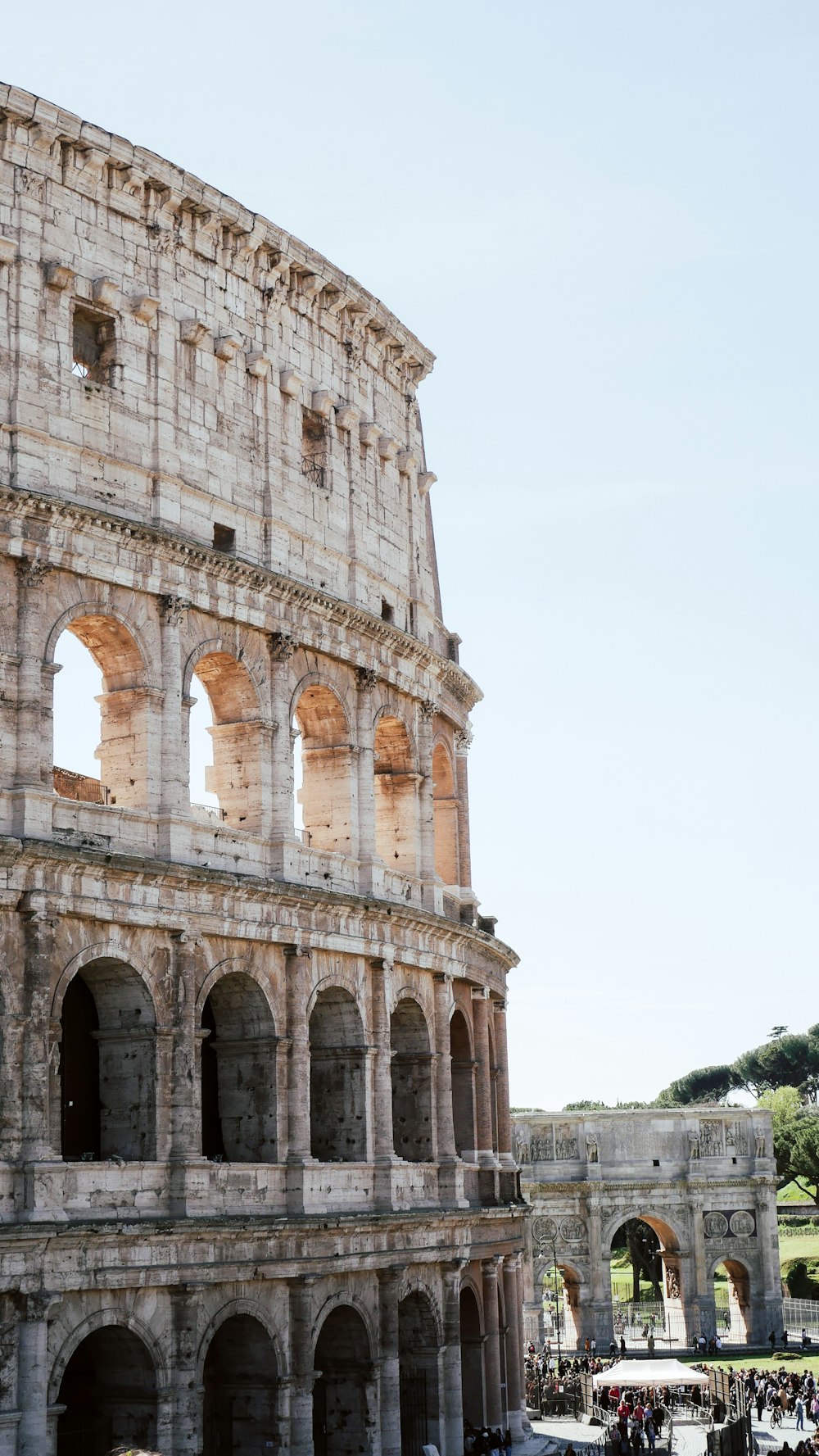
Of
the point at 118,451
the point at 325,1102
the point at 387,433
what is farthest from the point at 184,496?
the point at 325,1102

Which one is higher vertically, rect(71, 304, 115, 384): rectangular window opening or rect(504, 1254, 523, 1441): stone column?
rect(71, 304, 115, 384): rectangular window opening

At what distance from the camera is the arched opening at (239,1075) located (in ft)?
90.8

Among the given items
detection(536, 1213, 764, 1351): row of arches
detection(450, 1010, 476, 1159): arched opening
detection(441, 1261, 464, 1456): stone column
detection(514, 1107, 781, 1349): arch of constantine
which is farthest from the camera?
detection(514, 1107, 781, 1349): arch of constantine

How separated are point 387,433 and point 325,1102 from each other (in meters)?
Result: 12.4

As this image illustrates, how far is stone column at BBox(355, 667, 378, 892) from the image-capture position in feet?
102

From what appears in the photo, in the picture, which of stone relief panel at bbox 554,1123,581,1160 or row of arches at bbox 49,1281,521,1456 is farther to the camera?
stone relief panel at bbox 554,1123,581,1160

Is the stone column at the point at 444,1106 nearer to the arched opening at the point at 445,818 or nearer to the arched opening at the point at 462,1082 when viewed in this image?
the arched opening at the point at 462,1082

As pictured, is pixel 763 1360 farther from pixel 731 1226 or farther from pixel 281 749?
pixel 281 749

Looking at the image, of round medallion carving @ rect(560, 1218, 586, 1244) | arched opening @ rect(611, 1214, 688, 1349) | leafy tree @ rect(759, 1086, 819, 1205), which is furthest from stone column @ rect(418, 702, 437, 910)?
leafy tree @ rect(759, 1086, 819, 1205)

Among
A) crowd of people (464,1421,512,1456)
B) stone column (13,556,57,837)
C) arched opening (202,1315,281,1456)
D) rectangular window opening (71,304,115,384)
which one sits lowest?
crowd of people (464,1421,512,1456)

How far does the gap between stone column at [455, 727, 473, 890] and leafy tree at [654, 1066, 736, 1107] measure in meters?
91.3

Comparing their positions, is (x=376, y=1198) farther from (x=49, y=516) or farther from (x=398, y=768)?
(x=49, y=516)

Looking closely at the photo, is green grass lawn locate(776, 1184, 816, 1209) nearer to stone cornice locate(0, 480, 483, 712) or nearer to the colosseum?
the colosseum

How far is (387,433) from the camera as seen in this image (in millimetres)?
34406
